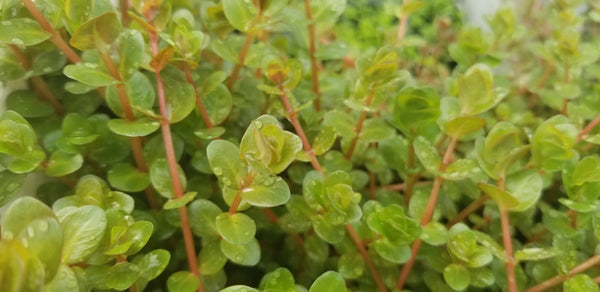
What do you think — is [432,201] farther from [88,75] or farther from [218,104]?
[88,75]

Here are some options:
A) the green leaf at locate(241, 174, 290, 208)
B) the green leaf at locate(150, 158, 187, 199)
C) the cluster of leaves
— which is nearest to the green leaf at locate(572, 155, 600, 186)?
the cluster of leaves

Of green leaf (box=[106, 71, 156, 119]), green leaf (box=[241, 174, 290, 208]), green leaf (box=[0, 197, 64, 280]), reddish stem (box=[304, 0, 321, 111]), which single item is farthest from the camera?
reddish stem (box=[304, 0, 321, 111])

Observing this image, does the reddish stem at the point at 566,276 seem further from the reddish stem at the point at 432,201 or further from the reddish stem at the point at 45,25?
the reddish stem at the point at 45,25

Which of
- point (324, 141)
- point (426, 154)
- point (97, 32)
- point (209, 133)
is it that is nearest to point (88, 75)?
point (97, 32)

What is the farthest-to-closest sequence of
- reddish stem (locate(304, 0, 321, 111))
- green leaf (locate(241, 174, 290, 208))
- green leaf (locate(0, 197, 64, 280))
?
reddish stem (locate(304, 0, 321, 111)), green leaf (locate(241, 174, 290, 208)), green leaf (locate(0, 197, 64, 280))

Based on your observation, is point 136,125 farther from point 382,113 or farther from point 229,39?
point 382,113

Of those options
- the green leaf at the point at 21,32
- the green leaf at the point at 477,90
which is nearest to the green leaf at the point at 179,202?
the green leaf at the point at 21,32

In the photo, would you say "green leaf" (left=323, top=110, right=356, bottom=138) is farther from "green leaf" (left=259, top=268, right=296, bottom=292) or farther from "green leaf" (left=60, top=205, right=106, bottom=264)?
"green leaf" (left=60, top=205, right=106, bottom=264)
